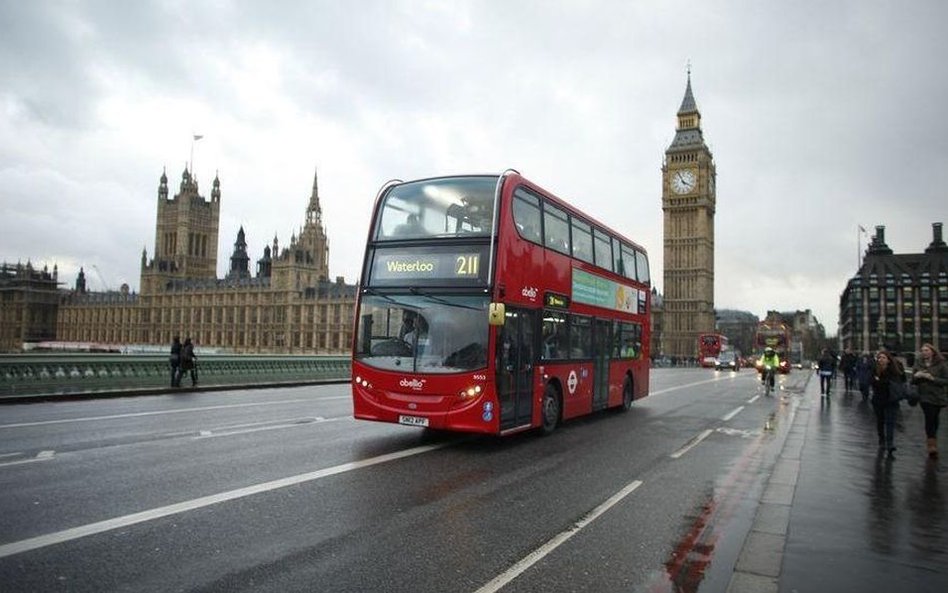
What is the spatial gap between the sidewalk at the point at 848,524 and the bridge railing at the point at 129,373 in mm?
18145

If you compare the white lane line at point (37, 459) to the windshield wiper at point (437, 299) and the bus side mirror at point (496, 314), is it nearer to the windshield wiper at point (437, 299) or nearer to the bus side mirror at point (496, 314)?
the windshield wiper at point (437, 299)

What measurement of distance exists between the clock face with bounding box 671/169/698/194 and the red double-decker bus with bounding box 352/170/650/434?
110073 mm

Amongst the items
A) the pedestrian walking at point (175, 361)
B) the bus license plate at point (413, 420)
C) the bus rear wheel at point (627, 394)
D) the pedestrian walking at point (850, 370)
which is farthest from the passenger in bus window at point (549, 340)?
the pedestrian walking at point (850, 370)

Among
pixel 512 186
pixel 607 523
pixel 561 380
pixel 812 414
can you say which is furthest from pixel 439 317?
pixel 812 414

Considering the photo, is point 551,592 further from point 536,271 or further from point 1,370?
point 1,370

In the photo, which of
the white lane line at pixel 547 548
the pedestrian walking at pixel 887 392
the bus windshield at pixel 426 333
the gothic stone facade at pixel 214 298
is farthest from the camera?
the gothic stone facade at pixel 214 298

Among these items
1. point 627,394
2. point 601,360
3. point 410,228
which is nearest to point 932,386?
point 601,360

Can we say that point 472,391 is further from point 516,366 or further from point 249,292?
point 249,292

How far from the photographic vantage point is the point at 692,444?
11719 mm

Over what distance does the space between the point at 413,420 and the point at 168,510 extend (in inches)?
170

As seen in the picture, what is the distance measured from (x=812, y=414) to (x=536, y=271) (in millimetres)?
10185

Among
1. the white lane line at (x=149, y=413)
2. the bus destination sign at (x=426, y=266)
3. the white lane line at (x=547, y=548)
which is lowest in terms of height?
the white lane line at (x=149, y=413)

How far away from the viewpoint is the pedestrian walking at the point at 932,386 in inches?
403

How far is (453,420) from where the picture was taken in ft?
33.0
